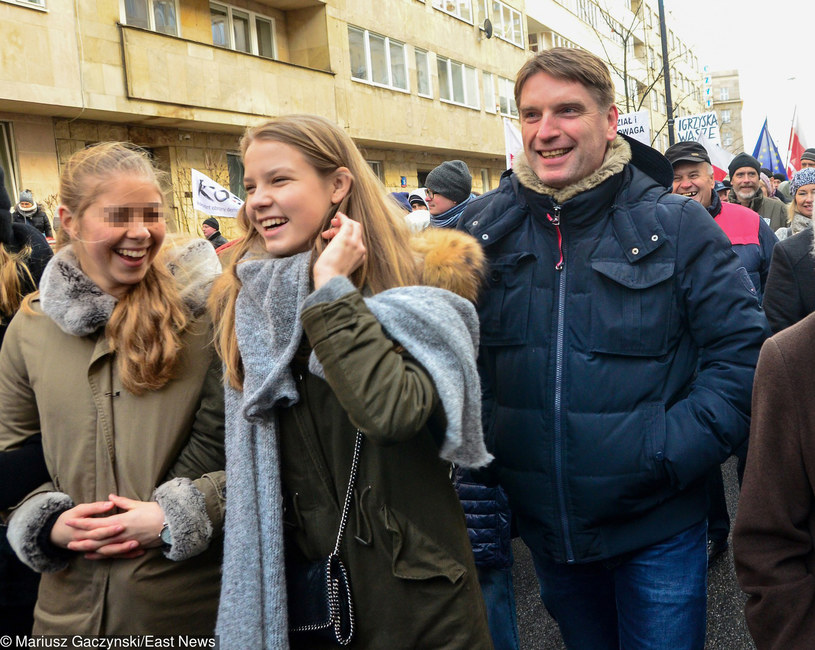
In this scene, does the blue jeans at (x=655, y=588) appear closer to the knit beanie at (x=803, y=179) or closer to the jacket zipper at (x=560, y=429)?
the jacket zipper at (x=560, y=429)

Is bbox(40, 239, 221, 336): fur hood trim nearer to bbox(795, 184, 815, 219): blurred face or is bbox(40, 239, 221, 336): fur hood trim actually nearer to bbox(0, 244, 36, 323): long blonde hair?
bbox(0, 244, 36, 323): long blonde hair

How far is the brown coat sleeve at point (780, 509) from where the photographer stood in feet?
6.21

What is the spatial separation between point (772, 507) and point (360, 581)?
1.05m

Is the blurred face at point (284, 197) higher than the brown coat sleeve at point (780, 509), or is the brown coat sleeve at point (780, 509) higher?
the blurred face at point (284, 197)

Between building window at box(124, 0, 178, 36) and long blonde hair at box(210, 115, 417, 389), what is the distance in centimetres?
1582

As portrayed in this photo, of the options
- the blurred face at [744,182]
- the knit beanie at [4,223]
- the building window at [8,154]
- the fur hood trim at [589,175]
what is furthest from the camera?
the building window at [8,154]

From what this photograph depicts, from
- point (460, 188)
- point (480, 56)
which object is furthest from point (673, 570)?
point (480, 56)

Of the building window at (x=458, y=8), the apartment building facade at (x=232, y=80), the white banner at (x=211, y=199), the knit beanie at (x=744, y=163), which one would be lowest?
the knit beanie at (x=744, y=163)

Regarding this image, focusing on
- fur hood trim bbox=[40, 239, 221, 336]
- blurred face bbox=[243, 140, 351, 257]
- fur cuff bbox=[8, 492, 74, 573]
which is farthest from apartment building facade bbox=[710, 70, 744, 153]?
fur cuff bbox=[8, 492, 74, 573]

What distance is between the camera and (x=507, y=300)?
2824mm

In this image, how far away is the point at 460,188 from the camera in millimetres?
6559

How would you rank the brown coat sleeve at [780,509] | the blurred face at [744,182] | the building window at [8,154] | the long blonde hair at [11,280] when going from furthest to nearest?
the building window at [8,154] → the blurred face at [744,182] → the long blonde hair at [11,280] → the brown coat sleeve at [780,509]

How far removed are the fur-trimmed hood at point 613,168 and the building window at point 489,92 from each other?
27.4 metres

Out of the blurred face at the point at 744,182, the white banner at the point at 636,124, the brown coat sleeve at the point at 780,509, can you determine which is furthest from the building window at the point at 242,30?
the brown coat sleeve at the point at 780,509
